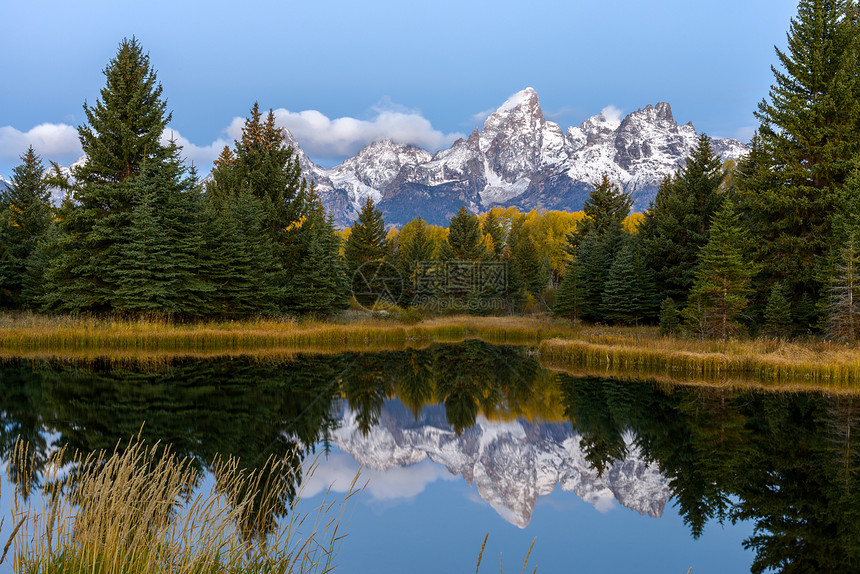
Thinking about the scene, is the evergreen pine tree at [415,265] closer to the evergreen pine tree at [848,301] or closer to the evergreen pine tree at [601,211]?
→ the evergreen pine tree at [601,211]

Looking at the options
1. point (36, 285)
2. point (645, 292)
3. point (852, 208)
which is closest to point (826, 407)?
point (852, 208)

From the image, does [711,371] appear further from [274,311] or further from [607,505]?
[274,311]

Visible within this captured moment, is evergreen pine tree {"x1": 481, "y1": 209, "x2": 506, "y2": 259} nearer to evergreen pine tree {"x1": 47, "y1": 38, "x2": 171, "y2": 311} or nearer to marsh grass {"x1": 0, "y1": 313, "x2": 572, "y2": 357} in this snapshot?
marsh grass {"x1": 0, "y1": 313, "x2": 572, "y2": 357}

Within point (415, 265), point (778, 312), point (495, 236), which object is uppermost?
point (495, 236)

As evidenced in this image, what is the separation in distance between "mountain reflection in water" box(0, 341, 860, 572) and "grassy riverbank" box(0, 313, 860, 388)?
2.42 metres

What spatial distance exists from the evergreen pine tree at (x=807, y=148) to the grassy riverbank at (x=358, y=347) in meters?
5.73

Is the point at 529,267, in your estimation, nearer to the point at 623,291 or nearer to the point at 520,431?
the point at 623,291

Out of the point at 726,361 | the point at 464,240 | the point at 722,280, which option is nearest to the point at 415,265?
the point at 464,240

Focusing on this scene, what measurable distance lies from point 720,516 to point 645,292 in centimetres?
3192

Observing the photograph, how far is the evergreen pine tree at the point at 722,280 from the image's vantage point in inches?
989

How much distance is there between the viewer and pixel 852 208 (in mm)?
24453

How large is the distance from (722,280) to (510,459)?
18.5 m

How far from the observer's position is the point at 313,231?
38469 mm

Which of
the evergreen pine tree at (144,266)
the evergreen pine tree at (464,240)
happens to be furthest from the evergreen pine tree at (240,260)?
the evergreen pine tree at (464,240)
